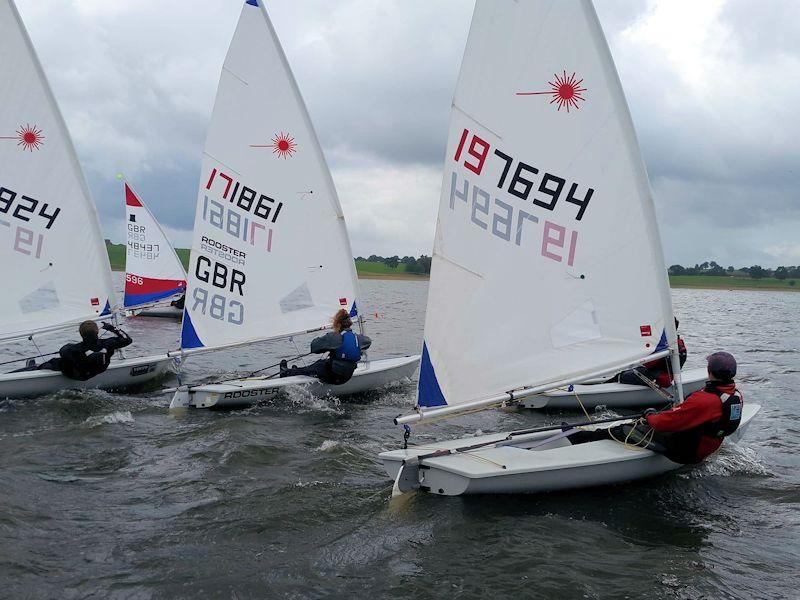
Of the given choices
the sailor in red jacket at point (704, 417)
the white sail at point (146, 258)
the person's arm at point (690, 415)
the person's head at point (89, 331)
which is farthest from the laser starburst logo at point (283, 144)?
the white sail at point (146, 258)

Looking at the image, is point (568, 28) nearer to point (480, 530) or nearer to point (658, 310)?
point (658, 310)

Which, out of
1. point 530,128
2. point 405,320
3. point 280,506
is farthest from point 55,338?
point 530,128

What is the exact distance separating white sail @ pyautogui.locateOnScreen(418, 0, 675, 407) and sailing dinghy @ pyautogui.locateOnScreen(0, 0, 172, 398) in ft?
22.9

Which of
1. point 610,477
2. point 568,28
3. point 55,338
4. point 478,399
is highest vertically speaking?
point 568,28

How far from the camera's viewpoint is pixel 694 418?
612 centimetres

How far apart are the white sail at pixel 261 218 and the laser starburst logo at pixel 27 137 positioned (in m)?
2.68

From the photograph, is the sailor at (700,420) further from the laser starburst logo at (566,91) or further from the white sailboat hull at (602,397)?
the white sailboat hull at (602,397)

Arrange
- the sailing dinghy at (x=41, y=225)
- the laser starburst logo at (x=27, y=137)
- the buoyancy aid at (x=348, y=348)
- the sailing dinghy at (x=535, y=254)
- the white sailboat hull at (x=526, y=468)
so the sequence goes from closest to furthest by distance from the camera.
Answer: the white sailboat hull at (x=526, y=468) < the sailing dinghy at (x=535, y=254) < the buoyancy aid at (x=348, y=348) < the sailing dinghy at (x=41, y=225) < the laser starburst logo at (x=27, y=137)

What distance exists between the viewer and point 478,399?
670 cm

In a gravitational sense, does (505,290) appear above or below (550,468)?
above

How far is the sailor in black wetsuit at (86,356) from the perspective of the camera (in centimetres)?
1045

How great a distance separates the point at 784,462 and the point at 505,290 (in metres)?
4.37

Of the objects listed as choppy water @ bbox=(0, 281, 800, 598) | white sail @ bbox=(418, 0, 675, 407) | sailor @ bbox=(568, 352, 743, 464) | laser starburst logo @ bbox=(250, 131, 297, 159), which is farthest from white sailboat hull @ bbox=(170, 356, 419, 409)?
sailor @ bbox=(568, 352, 743, 464)

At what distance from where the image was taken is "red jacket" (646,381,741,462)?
20.0ft
